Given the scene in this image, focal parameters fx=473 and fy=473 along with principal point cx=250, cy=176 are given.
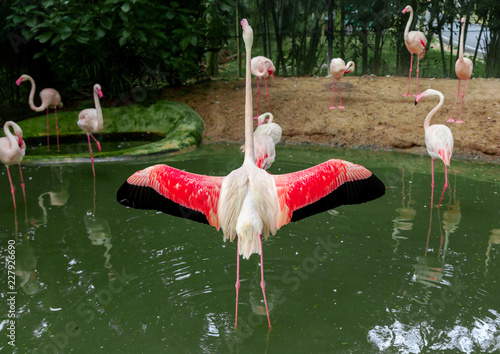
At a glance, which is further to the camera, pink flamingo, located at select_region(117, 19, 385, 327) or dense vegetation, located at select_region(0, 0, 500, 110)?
dense vegetation, located at select_region(0, 0, 500, 110)

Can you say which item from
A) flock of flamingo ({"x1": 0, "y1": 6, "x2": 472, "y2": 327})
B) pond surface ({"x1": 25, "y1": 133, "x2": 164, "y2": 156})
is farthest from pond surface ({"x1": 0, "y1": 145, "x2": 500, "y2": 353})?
pond surface ({"x1": 25, "y1": 133, "x2": 164, "y2": 156})

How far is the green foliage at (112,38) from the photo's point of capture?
27.7ft

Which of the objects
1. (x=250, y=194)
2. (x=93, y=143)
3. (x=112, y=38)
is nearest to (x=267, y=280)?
(x=250, y=194)

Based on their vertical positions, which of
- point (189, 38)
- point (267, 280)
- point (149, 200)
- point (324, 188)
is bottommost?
point (267, 280)

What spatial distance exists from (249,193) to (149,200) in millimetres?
782

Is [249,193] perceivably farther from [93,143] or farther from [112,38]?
Answer: [112,38]

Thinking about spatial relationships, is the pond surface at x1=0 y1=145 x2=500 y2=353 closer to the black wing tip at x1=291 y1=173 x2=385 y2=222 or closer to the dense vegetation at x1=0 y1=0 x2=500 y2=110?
the black wing tip at x1=291 y1=173 x2=385 y2=222

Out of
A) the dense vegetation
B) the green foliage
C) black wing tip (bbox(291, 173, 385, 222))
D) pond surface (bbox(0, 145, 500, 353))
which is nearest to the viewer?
pond surface (bbox(0, 145, 500, 353))

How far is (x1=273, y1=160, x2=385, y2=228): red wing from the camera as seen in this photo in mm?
3334

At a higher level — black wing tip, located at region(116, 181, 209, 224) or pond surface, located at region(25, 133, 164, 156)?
black wing tip, located at region(116, 181, 209, 224)

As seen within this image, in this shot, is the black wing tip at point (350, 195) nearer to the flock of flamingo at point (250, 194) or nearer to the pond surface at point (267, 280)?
the flock of flamingo at point (250, 194)

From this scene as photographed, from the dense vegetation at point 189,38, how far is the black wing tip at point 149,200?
566 centimetres

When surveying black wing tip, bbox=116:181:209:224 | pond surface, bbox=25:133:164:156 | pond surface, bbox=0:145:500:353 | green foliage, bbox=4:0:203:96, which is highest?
green foliage, bbox=4:0:203:96

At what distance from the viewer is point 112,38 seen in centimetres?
959
